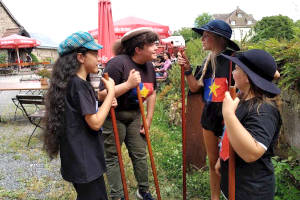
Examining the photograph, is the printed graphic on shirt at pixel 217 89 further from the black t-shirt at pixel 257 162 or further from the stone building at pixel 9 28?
the stone building at pixel 9 28

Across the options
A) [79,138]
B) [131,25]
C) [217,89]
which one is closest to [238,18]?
[131,25]

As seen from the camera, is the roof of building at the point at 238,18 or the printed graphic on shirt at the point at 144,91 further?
the roof of building at the point at 238,18

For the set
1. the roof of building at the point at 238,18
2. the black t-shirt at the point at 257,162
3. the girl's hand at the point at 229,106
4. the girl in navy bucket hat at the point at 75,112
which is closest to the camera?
the girl's hand at the point at 229,106

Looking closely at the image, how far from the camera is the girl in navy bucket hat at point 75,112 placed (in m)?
1.83

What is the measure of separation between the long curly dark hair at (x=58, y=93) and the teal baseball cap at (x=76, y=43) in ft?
0.11

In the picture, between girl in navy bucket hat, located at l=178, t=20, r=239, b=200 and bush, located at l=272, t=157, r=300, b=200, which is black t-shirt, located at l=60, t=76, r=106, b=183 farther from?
bush, located at l=272, t=157, r=300, b=200

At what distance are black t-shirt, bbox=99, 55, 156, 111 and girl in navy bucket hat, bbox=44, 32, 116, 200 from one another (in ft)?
1.74

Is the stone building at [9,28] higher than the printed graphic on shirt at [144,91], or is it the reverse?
the stone building at [9,28]

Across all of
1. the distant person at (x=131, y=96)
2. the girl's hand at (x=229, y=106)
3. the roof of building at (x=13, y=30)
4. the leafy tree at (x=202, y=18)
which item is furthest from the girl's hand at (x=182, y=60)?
the leafy tree at (x=202, y=18)

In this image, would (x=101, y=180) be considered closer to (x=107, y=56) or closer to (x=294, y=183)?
(x=294, y=183)

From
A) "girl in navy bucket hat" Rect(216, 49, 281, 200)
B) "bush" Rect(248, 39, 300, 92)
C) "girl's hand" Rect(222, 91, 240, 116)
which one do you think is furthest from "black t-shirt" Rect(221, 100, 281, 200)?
"bush" Rect(248, 39, 300, 92)

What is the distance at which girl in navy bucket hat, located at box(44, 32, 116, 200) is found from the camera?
1.83 m

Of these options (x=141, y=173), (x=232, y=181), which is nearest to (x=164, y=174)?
(x=141, y=173)

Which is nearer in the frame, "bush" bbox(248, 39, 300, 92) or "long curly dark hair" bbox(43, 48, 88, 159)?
"long curly dark hair" bbox(43, 48, 88, 159)
